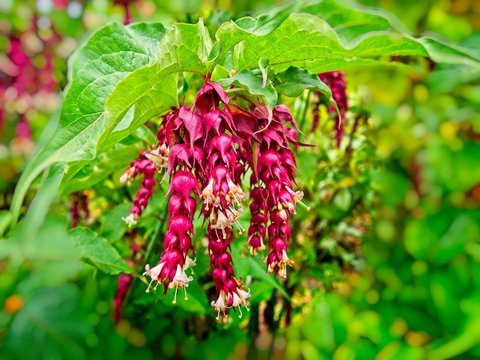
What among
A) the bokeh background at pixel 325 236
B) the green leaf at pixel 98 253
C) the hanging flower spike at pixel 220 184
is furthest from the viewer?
the bokeh background at pixel 325 236

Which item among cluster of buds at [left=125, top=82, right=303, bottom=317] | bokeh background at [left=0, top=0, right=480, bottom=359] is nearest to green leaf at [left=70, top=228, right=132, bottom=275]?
bokeh background at [left=0, top=0, right=480, bottom=359]

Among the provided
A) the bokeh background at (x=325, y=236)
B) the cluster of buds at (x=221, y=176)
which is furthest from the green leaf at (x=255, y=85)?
the bokeh background at (x=325, y=236)

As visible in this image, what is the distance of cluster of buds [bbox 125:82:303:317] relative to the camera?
379mm

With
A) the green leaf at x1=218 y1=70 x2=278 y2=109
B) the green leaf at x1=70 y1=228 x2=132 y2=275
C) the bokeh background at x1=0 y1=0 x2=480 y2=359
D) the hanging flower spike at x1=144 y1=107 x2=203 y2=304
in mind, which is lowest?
the bokeh background at x1=0 y1=0 x2=480 y2=359

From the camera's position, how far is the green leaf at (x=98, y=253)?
566 mm

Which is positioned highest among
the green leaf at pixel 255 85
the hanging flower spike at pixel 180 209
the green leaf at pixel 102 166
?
the green leaf at pixel 255 85

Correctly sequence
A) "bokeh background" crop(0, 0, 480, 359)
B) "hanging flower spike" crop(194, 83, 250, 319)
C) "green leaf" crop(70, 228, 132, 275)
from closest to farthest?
"hanging flower spike" crop(194, 83, 250, 319)
"green leaf" crop(70, 228, 132, 275)
"bokeh background" crop(0, 0, 480, 359)

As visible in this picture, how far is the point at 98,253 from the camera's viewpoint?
1.89ft

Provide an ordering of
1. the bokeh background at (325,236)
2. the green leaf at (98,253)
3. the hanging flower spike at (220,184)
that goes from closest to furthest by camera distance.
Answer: the hanging flower spike at (220,184) → the green leaf at (98,253) → the bokeh background at (325,236)

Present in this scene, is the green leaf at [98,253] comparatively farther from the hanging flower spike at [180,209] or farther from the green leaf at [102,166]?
the hanging flower spike at [180,209]

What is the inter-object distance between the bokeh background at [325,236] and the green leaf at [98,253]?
0.02 metres

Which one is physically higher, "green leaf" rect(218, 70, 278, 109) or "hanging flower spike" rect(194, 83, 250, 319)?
"green leaf" rect(218, 70, 278, 109)

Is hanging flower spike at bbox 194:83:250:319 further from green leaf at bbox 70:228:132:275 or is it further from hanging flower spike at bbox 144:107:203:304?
green leaf at bbox 70:228:132:275

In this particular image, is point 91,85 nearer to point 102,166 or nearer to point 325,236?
point 102,166
